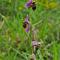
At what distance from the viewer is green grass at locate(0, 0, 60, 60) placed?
189 centimetres

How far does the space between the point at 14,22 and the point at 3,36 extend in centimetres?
15

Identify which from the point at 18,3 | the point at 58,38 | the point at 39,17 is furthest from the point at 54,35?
the point at 18,3

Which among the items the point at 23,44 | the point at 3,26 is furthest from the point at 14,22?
the point at 23,44

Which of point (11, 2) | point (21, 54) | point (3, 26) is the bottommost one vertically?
point (21, 54)

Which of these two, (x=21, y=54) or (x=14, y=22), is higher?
(x=14, y=22)

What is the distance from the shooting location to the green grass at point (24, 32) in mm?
1886

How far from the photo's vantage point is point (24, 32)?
6.16ft

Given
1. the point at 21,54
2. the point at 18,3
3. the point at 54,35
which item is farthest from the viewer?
the point at 18,3

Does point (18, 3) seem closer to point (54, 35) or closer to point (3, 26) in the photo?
point (3, 26)

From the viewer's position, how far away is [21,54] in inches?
76.4

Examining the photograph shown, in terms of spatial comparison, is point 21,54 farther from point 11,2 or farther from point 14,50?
point 11,2

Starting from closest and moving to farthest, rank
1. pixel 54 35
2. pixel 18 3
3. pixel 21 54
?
pixel 21 54
pixel 54 35
pixel 18 3

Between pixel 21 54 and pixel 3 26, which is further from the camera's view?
pixel 3 26

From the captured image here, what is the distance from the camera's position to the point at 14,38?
6.96 feet
